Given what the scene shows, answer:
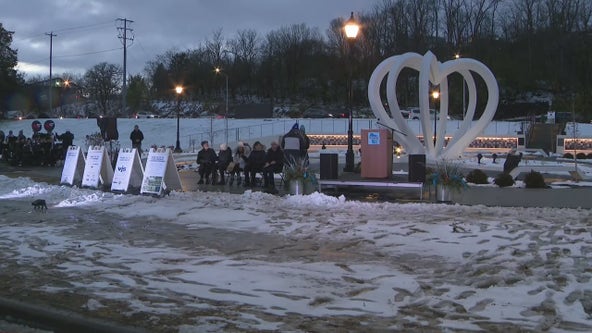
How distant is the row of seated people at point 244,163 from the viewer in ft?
56.1

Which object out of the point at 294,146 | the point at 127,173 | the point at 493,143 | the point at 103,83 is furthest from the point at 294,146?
the point at 103,83

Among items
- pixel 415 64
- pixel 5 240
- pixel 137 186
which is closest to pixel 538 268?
pixel 5 240

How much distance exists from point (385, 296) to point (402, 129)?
2486 cm

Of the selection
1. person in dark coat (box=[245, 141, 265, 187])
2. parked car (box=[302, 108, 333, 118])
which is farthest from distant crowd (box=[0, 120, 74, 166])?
parked car (box=[302, 108, 333, 118])

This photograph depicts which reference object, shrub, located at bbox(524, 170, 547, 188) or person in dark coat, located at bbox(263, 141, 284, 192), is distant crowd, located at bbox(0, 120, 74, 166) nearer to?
person in dark coat, located at bbox(263, 141, 284, 192)

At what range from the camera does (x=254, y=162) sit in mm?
17516

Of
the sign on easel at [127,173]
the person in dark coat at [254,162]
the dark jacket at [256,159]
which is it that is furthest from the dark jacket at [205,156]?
the sign on easel at [127,173]

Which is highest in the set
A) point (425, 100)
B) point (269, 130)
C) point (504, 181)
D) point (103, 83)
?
point (103, 83)

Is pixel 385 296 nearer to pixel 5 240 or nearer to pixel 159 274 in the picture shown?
pixel 159 274

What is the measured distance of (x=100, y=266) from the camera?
7.87 m

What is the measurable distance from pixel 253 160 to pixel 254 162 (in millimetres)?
67

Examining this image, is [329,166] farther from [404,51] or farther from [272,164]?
[404,51]

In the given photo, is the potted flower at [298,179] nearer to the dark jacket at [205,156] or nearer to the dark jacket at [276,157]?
the dark jacket at [276,157]

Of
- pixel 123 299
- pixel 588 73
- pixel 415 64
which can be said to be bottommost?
pixel 123 299
